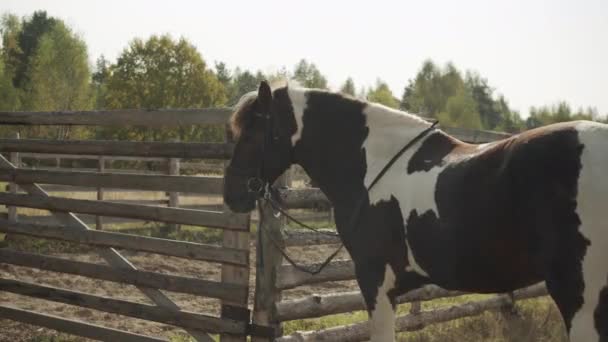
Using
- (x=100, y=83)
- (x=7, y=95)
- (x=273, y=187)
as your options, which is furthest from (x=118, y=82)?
(x=100, y=83)

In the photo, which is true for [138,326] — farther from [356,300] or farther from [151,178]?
[356,300]

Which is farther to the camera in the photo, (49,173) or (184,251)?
(49,173)

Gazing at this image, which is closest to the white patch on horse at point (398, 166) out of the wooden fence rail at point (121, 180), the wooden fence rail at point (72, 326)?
the wooden fence rail at point (121, 180)

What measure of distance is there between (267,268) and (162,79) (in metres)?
29.1

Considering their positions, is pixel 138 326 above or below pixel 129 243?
below

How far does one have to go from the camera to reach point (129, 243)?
5.46 meters

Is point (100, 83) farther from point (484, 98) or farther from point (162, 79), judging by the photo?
point (484, 98)

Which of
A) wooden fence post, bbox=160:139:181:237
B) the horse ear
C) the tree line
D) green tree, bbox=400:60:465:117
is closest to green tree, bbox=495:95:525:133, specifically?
green tree, bbox=400:60:465:117

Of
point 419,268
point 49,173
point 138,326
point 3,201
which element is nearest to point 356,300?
point 419,268

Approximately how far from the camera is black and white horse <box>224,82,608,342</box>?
2846 millimetres

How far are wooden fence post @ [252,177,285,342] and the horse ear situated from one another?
2.74 feet

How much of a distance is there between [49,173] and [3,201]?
38.6 inches

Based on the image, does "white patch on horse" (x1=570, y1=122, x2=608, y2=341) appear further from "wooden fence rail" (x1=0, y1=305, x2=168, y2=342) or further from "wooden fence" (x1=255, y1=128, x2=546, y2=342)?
"wooden fence rail" (x1=0, y1=305, x2=168, y2=342)

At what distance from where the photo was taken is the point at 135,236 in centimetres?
548
